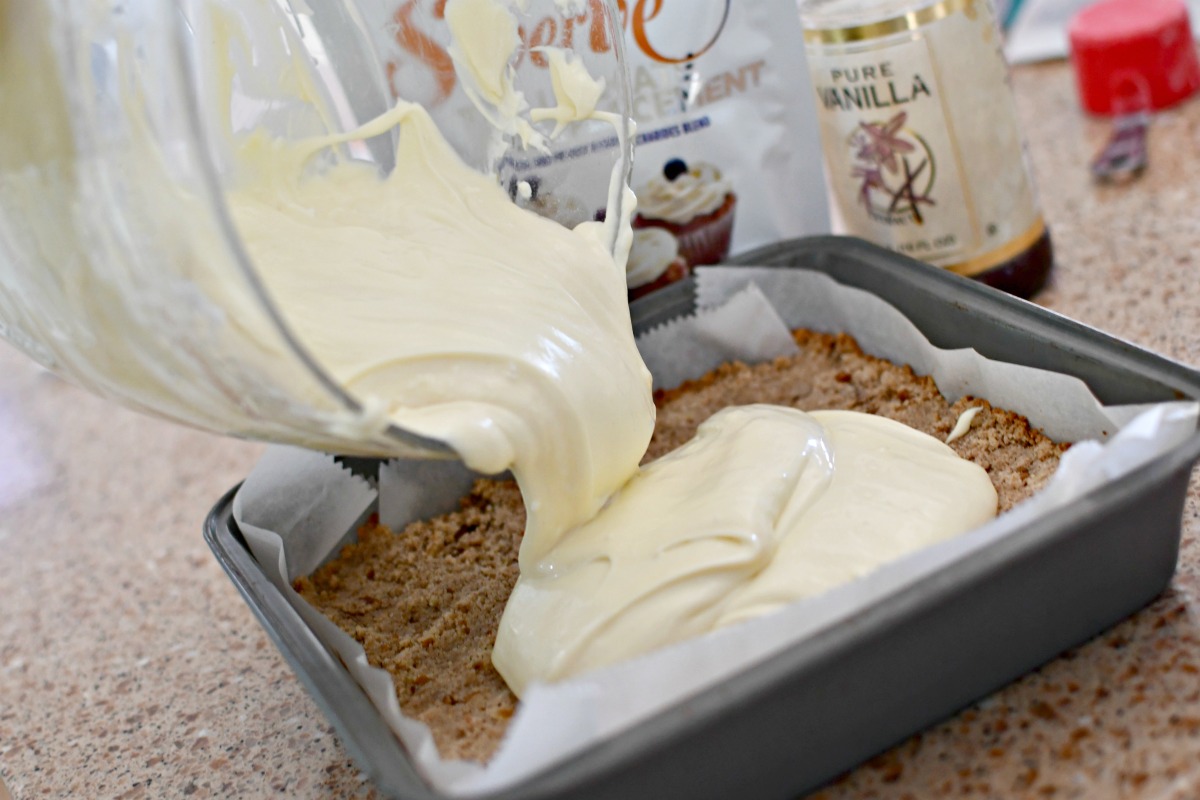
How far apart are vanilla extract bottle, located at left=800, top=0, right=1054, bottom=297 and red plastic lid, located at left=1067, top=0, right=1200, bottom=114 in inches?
13.8

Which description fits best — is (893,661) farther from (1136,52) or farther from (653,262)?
(1136,52)

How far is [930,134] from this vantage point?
2.93ft

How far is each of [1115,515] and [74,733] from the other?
66cm

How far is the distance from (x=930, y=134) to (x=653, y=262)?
241 millimetres

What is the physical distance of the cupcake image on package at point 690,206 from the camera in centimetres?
96

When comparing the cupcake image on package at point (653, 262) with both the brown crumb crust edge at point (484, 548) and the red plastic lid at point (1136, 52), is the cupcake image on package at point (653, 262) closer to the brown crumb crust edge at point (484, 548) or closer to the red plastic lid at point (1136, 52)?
the brown crumb crust edge at point (484, 548)

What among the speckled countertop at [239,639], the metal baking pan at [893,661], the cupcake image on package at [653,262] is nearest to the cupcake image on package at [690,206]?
the cupcake image on package at [653,262]

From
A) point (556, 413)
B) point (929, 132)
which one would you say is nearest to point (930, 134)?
point (929, 132)

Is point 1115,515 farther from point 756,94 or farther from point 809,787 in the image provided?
point 756,94

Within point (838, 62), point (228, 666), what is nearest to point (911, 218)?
point (838, 62)

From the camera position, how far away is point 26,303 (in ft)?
2.04

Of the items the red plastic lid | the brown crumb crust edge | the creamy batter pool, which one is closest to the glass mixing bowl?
the creamy batter pool

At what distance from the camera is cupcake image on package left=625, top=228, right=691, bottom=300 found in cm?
97

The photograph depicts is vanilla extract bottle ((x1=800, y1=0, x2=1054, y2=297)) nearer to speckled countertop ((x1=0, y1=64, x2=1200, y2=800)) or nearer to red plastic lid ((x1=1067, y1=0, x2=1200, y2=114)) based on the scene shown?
speckled countertop ((x1=0, y1=64, x2=1200, y2=800))
